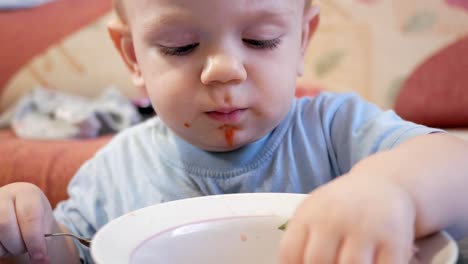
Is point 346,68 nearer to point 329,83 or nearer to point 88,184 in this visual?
point 329,83

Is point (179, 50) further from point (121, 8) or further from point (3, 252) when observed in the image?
point (3, 252)

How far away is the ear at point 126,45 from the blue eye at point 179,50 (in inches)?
4.6

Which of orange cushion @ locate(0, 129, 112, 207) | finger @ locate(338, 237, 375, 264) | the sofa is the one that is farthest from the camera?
the sofa

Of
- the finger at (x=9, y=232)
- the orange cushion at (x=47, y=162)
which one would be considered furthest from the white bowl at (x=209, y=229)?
the orange cushion at (x=47, y=162)

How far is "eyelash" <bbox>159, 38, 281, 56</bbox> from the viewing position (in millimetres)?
641

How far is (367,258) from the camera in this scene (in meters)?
0.35

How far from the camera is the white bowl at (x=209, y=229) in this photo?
45 cm

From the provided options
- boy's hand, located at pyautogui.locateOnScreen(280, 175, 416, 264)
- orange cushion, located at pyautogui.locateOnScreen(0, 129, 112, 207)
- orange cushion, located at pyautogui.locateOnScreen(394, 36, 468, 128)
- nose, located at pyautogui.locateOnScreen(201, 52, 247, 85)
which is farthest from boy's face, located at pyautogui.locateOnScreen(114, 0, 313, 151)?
orange cushion, located at pyautogui.locateOnScreen(394, 36, 468, 128)

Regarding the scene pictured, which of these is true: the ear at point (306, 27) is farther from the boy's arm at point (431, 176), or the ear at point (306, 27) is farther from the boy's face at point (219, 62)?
the boy's arm at point (431, 176)

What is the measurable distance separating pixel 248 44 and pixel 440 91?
3.14ft

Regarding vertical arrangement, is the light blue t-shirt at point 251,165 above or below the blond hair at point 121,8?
below

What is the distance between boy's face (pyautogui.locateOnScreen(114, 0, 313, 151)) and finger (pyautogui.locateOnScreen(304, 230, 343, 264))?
0.28 meters

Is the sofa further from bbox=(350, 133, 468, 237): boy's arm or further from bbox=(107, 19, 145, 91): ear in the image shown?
bbox=(350, 133, 468, 237): boy's arm

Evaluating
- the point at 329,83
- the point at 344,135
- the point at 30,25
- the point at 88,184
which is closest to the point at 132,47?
the point at 88,184
